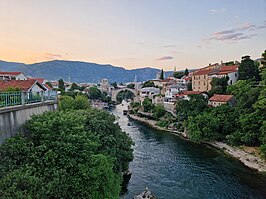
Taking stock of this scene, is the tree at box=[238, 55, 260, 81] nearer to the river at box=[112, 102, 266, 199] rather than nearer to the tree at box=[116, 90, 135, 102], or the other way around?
the river at box=[112, 102, 266, 199]

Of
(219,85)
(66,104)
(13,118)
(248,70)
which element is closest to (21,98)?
(13,118)

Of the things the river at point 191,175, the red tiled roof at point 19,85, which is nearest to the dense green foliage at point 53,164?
the red tiled roof at point 19,85

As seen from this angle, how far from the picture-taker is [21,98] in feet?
32.9

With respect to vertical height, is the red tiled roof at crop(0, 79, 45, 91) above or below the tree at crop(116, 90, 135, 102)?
above

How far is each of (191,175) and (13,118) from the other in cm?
1488

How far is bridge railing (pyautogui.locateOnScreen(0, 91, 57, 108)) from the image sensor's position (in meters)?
9.12

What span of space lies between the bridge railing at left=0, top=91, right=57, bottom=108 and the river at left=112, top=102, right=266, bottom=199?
27.8 ft

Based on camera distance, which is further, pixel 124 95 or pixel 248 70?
pixel 124 95

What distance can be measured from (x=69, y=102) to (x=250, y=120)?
20.8 meters

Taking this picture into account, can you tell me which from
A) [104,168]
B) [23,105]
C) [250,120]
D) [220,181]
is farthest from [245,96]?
[23,105]

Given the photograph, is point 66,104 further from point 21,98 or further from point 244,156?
point 244,156

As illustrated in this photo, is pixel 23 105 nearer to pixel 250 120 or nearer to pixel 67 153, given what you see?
pixel 67 153

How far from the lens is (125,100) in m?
106

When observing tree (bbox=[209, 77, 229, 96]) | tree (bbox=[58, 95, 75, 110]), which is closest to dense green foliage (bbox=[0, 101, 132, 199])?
tree (bbox=[58, 95, 75, 110])
